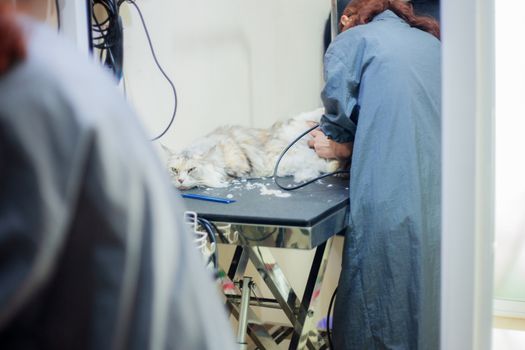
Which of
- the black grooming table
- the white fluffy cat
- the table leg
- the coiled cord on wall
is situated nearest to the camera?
the black grooming table

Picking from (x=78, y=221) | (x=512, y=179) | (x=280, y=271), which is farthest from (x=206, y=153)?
(x=78, y=221)

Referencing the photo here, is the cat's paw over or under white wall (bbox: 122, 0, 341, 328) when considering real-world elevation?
under

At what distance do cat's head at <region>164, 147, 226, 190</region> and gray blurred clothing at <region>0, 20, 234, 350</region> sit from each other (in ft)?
3.78

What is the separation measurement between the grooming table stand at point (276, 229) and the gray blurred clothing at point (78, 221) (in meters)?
0.75

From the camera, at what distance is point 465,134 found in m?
0.81

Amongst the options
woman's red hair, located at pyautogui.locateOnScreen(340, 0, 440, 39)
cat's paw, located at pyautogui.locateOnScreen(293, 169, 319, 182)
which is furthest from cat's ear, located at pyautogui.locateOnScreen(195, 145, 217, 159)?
woman's red hair, located at pyautogui.locateOnScreen(340, 0, 440, 39)

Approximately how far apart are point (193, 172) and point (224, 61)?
707 millimetres

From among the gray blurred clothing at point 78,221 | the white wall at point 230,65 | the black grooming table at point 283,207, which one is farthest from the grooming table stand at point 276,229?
the gray blurred clothing at point 78,221

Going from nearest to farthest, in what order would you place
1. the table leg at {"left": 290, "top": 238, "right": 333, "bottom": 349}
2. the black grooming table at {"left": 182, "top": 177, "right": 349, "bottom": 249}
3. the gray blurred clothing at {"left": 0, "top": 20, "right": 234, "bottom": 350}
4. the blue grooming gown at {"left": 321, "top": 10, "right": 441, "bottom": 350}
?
the gray blurred clothing at {"left": 0, "top": 20, "right": 234, "bottom": 350}, the black grooming table at {"left": 182, "top": 177, "right": 349, "bottom": 249}, the blue grooming gown at {"left": 321, "top": 10, "right": 441, "bottom": 350}, the table leg at {"left": 290, "top": 238, "right": 333, "bottom": 349}

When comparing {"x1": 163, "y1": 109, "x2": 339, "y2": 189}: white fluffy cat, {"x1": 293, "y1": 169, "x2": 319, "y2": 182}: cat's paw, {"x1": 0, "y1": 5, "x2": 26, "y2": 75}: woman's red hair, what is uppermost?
{"x1": 0, "y1": 5, "x2": 26, "y2": 75}: woman's red hair

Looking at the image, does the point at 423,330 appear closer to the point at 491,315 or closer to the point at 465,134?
the point at 491,315

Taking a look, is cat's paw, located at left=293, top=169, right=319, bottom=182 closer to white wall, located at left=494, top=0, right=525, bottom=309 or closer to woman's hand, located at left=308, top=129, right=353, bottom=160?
woman's hand, located at left=308, top=129, right=353, bottom=160

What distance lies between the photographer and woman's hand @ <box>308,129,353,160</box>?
1589 millimetres

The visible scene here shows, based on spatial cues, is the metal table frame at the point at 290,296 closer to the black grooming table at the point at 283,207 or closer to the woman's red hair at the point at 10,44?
the black grooming table at the point at 283,207
